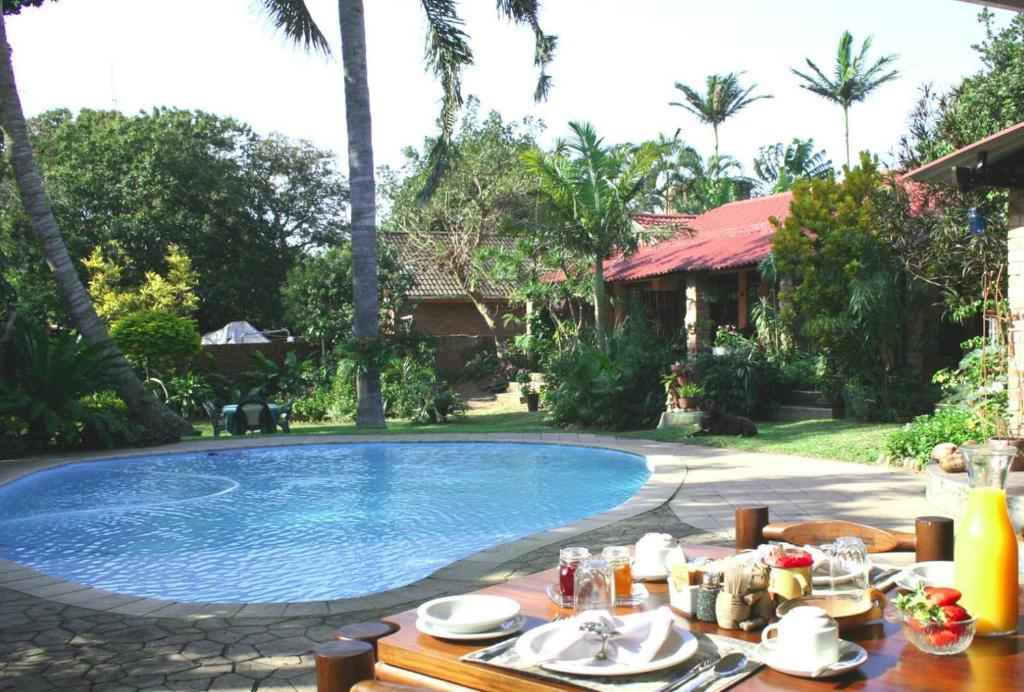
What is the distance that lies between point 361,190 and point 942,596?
1402 cm

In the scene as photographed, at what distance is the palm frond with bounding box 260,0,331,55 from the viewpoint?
15.8m

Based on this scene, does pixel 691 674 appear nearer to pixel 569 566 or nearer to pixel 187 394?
pixel 569 566

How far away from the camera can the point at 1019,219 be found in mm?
8695

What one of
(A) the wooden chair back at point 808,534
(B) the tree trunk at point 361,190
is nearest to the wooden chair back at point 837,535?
(A) the wooden chair back at point 808,534

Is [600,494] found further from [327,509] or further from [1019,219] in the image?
[1019,219]

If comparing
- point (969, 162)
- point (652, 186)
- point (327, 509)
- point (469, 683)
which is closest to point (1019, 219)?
point (969, 162)

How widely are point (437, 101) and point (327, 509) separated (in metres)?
9.37

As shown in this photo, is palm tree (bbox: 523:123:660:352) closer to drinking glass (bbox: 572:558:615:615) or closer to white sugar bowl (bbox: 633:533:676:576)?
white sugar bowl (bbox: 633:533:676:576)

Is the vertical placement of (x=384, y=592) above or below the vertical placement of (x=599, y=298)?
below

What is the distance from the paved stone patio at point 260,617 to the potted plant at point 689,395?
5656 mm

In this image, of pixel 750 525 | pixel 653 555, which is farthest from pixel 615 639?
pixel 750 525

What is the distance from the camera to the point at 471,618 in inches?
95.8

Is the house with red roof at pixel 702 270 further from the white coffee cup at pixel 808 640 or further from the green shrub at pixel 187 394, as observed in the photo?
the white coffee cup at pixel 808 640

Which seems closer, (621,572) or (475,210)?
(621,572)
